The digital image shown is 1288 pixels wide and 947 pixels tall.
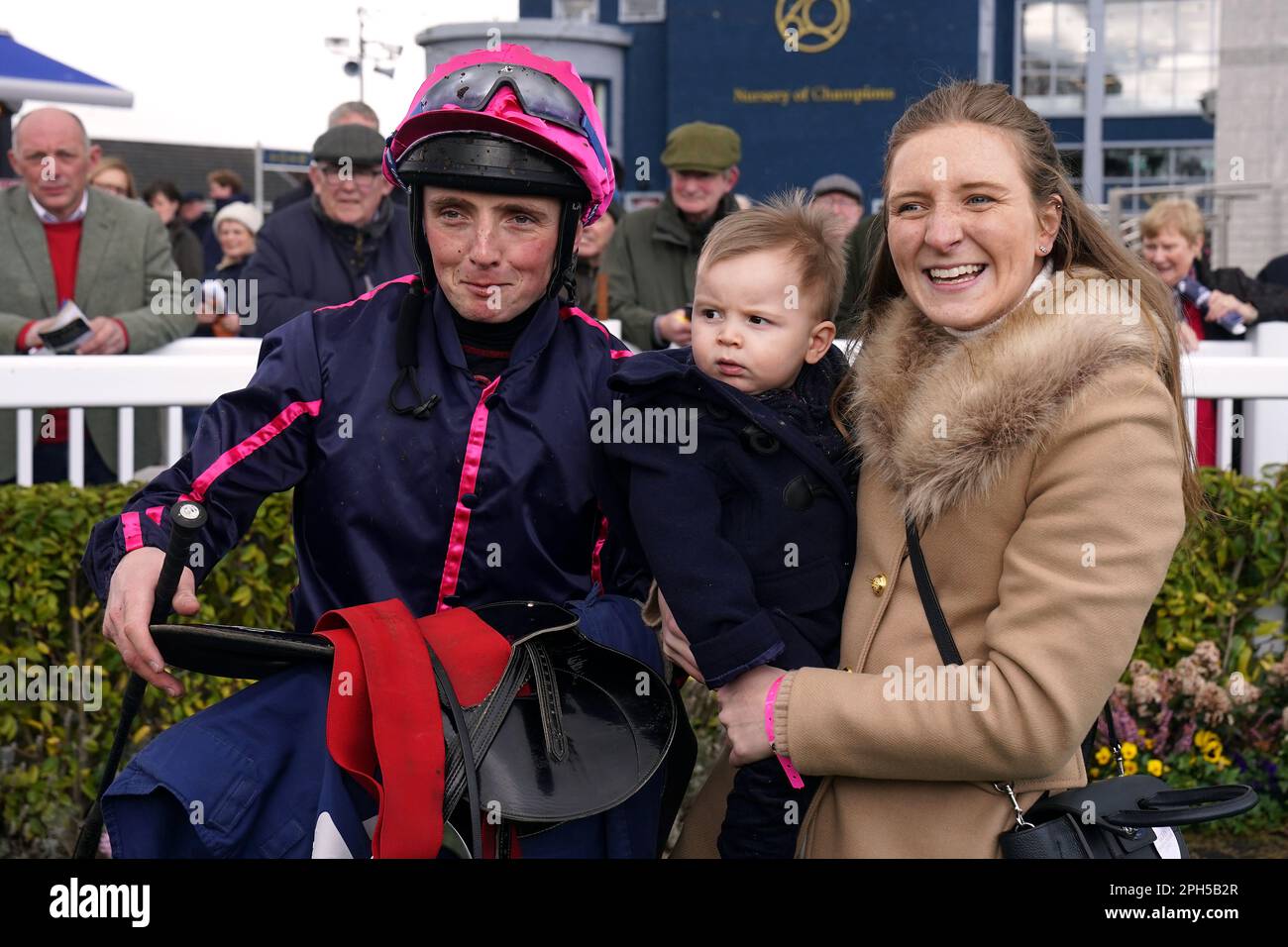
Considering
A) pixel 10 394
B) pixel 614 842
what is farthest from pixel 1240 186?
pixel 614 842

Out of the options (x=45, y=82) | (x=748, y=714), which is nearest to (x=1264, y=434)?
(x=748, y=714)

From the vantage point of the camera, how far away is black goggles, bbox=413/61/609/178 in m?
2.63

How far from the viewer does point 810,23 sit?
79.1ft

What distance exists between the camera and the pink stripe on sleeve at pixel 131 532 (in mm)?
2477

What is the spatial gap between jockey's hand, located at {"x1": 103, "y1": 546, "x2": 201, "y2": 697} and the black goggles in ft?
3.18


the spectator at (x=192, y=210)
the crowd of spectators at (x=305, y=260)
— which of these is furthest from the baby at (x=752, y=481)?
the spectator at (x=192, y=210)

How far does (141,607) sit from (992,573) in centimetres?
141

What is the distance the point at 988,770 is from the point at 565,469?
0.98m

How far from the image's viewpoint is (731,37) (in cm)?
2470

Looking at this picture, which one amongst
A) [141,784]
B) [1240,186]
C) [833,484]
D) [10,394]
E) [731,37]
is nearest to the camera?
[141,784]

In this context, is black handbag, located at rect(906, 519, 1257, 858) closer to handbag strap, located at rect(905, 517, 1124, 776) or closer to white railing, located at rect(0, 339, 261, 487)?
handbag strap, located at rect(905, 517, 1124, 776)

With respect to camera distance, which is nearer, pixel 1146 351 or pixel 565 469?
pixel 1146 351

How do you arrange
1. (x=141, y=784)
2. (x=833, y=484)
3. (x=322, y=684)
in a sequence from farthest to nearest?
(x=833, y=484)
(x=322, y=684)
(x=141, y=784)
